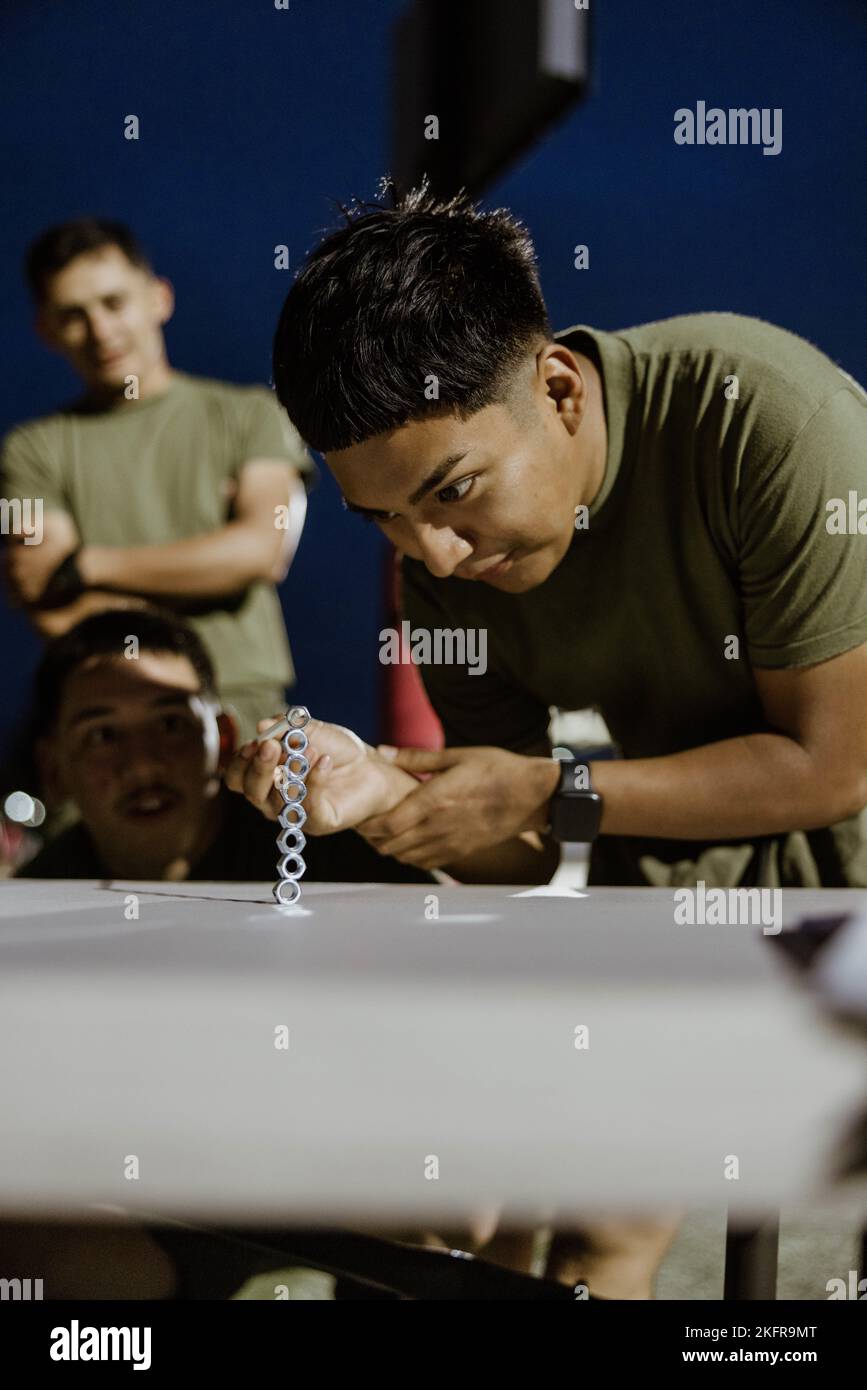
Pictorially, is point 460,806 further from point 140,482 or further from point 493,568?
point 140,482

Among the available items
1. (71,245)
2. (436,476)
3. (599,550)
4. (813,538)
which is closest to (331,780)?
(436,476)

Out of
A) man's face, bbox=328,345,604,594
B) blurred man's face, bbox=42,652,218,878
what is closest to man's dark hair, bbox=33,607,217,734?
blurred man's face, bbox=42,652,218,878

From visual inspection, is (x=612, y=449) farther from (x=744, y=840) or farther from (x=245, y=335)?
(x=245, y=335)

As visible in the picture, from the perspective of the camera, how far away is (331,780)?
0.83 meters

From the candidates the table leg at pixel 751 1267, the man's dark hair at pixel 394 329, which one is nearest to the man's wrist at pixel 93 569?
the man's dark hair at pixel 394 329

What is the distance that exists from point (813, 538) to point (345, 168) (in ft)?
2.20

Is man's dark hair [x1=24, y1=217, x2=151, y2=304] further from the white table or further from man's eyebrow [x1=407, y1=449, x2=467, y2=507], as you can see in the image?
the white table

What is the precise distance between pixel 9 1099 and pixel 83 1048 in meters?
0.02

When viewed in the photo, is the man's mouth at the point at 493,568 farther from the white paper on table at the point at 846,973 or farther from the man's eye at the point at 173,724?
the white paper on table at the point at 846,973

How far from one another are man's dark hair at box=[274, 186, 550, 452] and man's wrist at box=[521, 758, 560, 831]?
1.05ft
